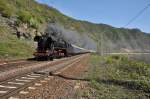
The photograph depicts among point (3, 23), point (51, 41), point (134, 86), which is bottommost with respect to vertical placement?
point (134, 86)

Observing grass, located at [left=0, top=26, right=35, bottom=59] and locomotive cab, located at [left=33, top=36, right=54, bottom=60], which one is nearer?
locomotive cab, located at [left=33, top=36, right=54, bottom=60]

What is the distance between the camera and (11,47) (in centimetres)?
4259

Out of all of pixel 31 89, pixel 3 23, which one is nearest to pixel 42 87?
pixel 31 89

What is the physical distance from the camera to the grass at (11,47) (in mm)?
38463

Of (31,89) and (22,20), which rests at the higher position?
(22,20)

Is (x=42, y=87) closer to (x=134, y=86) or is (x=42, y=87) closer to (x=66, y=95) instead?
(x=66, y=95)

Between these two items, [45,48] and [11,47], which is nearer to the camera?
[45,48]

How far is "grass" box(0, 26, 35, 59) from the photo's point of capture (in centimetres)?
3846

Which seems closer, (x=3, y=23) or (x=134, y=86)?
(x=134, y=86)

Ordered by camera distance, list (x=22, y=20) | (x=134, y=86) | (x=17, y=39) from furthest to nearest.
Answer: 1. (x=22, y=20)
2. (x=17, y=39)
3. (x=134, y=86)

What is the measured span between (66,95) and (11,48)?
3212 centimetres

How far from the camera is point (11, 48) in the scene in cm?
4206

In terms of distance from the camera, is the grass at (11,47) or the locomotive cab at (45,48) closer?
the locomotive cab at (45,48)

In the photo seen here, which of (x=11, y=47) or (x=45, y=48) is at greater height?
(x=11, y=47)
